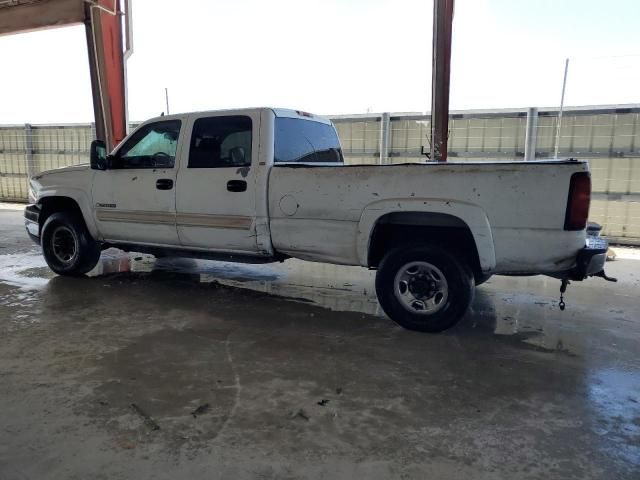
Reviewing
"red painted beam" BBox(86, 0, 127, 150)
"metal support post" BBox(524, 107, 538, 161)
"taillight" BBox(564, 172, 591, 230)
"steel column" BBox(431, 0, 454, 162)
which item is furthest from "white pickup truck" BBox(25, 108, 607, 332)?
"metal support post" BBox(524, 107, 538, 161)

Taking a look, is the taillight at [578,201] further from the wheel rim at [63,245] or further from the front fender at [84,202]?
the wheel rim at [63,245]

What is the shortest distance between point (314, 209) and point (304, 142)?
3.76ft

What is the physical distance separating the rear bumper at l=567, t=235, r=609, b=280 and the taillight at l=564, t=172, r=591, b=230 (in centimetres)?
21

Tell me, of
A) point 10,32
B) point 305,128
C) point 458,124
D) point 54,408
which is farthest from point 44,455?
point 10,32

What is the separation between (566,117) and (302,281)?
610cm

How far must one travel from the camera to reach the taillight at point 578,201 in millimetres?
3656

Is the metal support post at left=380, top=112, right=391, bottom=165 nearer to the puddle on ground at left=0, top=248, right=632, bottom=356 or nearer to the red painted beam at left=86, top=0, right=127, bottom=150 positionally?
the puddle on ground at left=0, top=248, right=632, bottom=356

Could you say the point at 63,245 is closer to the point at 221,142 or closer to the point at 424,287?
the point at 221,142

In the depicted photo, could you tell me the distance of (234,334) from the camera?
433 centimetres

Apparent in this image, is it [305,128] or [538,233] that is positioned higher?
[305,128]

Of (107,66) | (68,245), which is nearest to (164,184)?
(68,245)

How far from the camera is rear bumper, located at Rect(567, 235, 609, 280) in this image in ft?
12.4

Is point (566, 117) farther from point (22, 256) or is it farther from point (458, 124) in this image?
point (22, 256)

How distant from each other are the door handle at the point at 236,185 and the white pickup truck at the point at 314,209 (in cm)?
1
